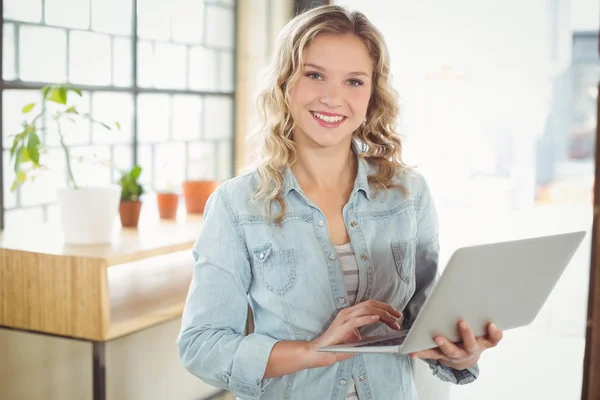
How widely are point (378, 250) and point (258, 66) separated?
8.57ft

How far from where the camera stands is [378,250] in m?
1.62

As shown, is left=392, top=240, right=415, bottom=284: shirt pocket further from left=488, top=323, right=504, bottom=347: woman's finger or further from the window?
the window

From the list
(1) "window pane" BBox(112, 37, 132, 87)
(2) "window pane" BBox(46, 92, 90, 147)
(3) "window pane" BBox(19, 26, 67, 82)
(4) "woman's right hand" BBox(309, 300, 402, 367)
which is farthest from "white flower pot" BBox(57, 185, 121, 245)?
(4) "woman's right hand" BBox(309, 300, 402, 367)

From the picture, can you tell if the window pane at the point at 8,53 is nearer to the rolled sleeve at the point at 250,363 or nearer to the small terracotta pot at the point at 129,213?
the small terracotta pot at the point at 129,213

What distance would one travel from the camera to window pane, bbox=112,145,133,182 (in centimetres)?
335

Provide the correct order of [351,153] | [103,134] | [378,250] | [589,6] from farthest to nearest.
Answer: [589,6]
[103,134]
[351,153]
[378,250]

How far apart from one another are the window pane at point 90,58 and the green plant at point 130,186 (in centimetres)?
49

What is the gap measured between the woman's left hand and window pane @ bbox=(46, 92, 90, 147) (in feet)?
6.49

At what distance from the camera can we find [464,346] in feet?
4.54

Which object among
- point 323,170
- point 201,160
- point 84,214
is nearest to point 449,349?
point 323,170

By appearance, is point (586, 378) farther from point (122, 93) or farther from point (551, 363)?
point (551, 363)

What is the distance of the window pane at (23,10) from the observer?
276cm

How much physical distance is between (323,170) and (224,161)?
2524 mm

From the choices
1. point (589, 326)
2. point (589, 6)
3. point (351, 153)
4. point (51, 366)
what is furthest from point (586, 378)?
point (589, 6)
